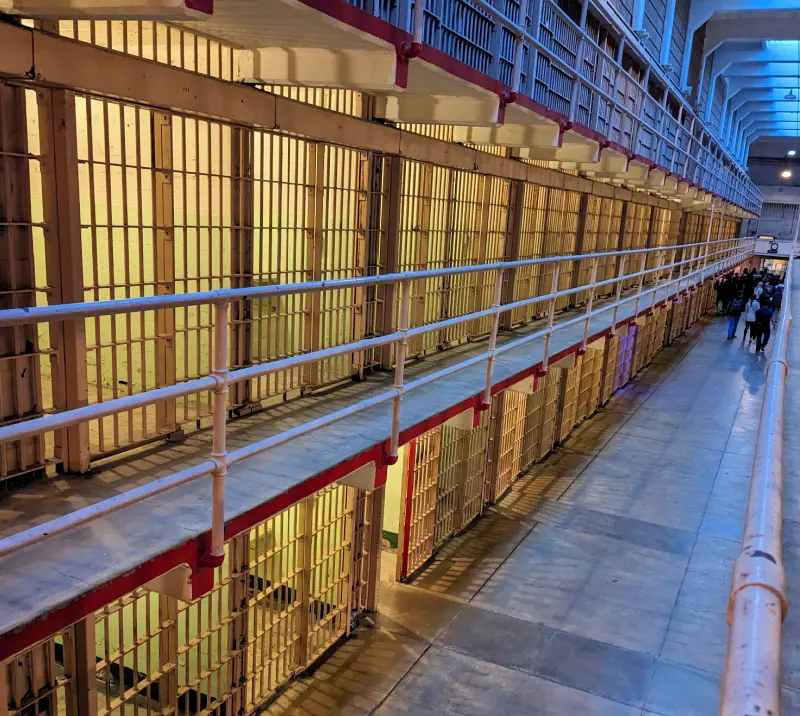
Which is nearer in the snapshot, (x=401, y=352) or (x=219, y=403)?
(x=219, y=403)

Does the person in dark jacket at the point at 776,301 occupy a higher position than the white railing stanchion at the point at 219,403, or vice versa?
the white railing stanchion at the point at 219,403

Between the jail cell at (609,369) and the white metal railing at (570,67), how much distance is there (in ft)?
10.6

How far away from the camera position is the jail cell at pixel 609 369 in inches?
464

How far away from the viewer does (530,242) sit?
28.6ft

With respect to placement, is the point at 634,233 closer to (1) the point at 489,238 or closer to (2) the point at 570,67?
(1) the point at 489,238

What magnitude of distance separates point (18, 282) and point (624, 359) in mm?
11717

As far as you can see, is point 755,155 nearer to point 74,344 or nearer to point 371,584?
point 371,584

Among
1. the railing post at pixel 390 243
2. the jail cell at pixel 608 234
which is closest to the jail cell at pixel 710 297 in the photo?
the jail cell at pixel 608 234

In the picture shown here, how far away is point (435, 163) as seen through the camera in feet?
19.5

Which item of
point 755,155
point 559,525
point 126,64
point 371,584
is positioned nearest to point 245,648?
point 371,584

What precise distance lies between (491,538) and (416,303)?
274cm

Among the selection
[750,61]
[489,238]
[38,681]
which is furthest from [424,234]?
[750,61]

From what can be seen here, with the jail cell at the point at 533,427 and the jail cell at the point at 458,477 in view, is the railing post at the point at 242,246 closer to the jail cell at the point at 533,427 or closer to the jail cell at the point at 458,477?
the jail cell at the point at 458,477

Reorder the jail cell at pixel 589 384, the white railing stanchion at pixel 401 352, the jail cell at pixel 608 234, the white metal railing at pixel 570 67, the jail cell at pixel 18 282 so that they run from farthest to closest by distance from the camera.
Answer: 1. the jail cell at pixel 608 234
2. the jail cell at pixel 589 384
3. the white metal railing at pixel 570 67
4. the white railing stanchion at pixel 401 352
5. the jail cell at pixel 18 282
